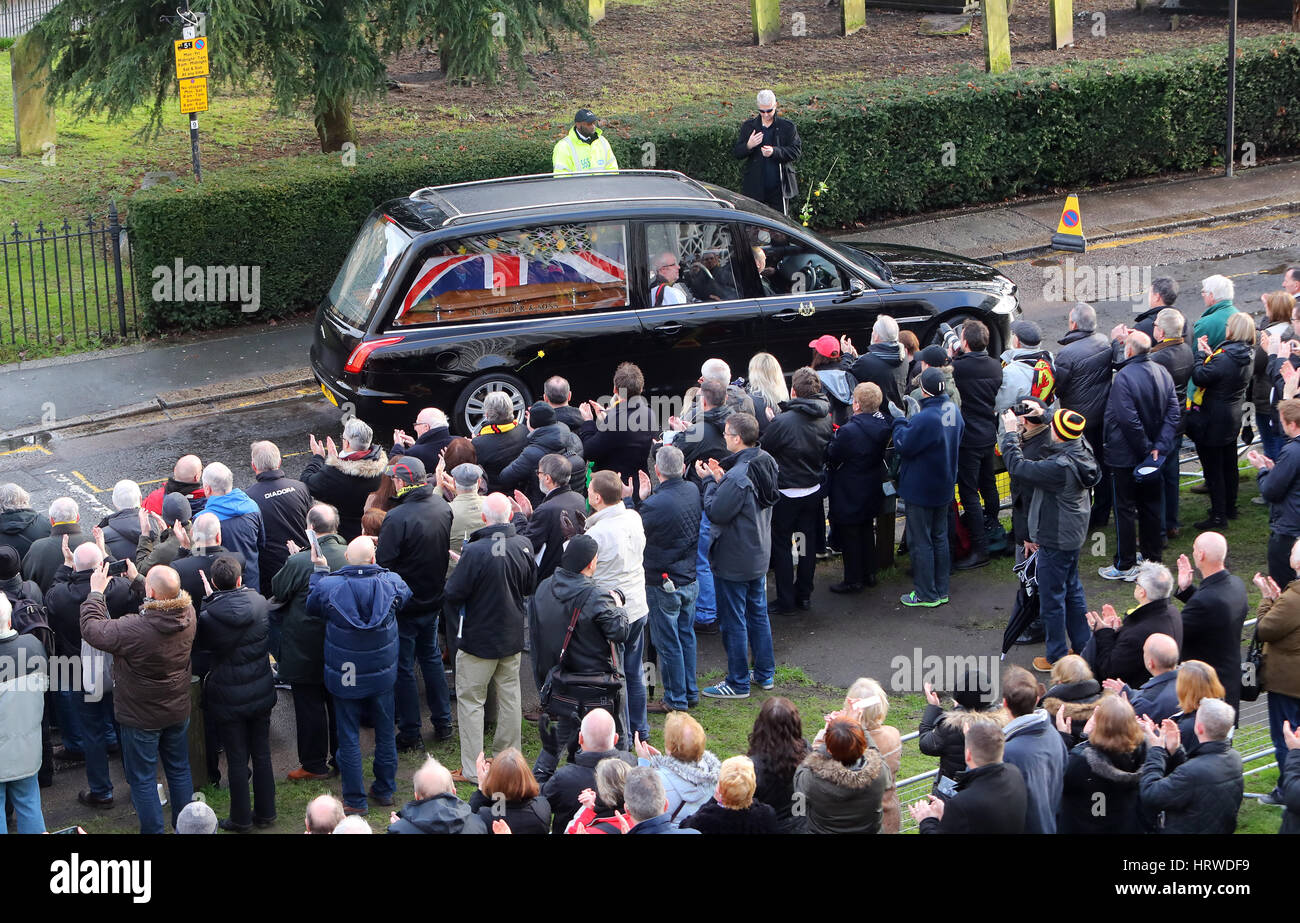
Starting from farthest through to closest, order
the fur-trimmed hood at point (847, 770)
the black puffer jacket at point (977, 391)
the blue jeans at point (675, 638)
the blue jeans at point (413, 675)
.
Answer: the black puffer jacket at point (977, 391), the blue jeans at point (675, 638), the blue jeans at point (413, 675), the fur-trimmed hood at point (847, 770)

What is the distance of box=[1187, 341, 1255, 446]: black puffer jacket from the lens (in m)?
10.8

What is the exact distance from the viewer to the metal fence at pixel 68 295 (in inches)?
593

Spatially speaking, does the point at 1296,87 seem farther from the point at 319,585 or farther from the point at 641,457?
the point at 319,585

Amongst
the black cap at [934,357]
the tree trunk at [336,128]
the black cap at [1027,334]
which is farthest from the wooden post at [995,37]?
the black cap at [934,357]

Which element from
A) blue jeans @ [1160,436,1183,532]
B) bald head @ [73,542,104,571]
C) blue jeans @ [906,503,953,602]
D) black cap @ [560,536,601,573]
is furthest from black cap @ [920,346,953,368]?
bald head @ [73,542,104,571]

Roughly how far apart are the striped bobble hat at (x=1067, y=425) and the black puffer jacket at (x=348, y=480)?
421 centimetres

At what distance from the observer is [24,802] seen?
7918mm

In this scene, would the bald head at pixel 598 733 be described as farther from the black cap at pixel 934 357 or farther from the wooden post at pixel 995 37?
the wooden post at pixel 995 37

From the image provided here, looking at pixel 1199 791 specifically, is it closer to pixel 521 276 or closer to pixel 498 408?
pixel 498 408

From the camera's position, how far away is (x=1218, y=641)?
8.25 m

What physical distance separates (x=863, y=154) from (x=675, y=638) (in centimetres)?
1043

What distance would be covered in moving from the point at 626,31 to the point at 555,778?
21826 mm

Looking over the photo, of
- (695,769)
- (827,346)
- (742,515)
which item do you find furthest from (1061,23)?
(695,769)

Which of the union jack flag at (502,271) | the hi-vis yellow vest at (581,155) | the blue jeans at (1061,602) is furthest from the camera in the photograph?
the hi-vis yellow vest at (581,155)
